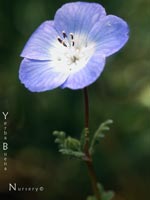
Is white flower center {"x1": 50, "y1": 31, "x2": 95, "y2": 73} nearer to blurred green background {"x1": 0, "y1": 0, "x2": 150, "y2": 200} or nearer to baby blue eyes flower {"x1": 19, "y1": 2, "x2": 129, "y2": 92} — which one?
baby blue eyes flower {"x1": 19, "y1": 2, "x2": 129, "y2": 92}

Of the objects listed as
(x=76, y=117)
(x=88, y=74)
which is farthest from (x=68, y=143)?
(x=76, y=117)

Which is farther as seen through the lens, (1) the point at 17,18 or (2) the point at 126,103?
(1) the point at 17,18

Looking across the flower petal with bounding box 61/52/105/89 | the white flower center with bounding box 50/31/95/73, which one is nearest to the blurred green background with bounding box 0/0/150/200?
the white flower center with bounding box 50/31/95/73

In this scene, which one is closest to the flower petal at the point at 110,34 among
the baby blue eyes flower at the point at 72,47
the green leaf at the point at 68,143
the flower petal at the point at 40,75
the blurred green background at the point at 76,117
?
the baby blue eyes flower at the point at 72,47

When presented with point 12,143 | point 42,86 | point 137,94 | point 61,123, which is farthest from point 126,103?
point 42,86

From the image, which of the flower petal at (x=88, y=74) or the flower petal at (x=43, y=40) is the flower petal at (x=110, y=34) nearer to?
the flower petal at (x=88, y=74)

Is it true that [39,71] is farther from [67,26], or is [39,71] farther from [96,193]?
[96,193]

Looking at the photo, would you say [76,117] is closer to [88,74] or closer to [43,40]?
[43,40]
